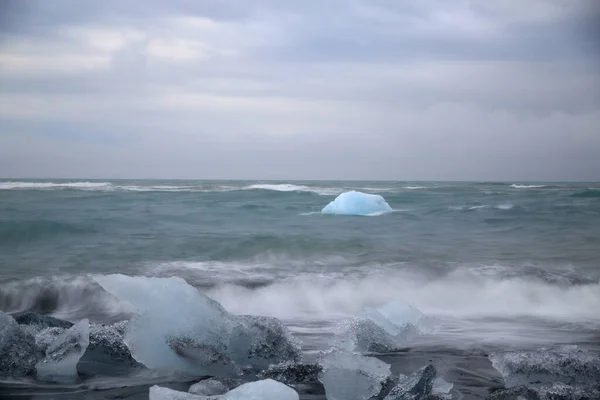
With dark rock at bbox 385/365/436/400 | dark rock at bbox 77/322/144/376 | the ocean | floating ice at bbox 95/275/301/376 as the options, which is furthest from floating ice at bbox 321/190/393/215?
dark rock at bbox 385/365/436/400

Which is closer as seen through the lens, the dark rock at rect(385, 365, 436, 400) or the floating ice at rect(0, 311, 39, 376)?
the dark rock at rect(385, 365, 436, 400)

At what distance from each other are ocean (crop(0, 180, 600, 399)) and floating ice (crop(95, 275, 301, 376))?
0.11 m

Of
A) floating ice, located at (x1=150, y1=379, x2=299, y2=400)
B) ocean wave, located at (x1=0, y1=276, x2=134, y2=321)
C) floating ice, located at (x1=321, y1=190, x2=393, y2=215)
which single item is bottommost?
ocean wave, located at (x1=0, y1=276, x2=134, y2=321)

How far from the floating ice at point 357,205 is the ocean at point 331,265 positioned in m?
0.48

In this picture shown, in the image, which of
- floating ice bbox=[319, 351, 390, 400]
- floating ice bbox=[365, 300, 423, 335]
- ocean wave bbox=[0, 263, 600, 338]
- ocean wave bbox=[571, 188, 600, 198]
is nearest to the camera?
floating ice bbox=[319, 351, 390, 400]

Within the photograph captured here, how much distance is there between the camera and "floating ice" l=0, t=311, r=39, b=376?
3.61 meters

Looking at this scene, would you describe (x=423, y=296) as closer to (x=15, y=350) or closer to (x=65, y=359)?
(x=65, y=359)

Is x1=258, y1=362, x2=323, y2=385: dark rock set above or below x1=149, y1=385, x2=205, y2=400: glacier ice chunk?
below

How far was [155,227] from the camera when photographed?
10.7 m

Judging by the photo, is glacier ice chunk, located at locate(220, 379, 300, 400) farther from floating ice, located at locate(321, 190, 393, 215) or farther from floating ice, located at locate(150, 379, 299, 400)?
floating ice, located at locate(321, 190, 393, 215)

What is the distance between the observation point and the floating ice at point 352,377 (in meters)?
3.15

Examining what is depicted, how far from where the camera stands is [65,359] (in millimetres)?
3615

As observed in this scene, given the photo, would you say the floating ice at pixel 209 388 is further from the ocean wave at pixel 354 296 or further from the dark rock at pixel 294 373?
the ocean wave at pixel 354 296

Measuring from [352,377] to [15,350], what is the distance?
2.08 metres
